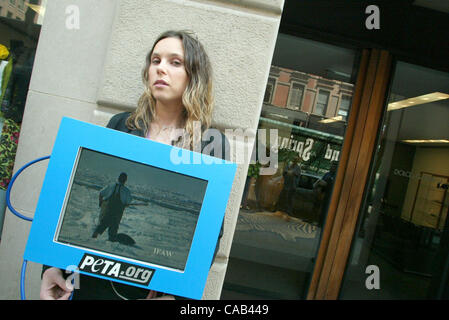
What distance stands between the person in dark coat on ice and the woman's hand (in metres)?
0.24

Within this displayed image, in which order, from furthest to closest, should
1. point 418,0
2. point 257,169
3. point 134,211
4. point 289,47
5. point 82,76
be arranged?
point 257,169 → point 289,47 → point 418,0 → point 82,76 → point 134,211

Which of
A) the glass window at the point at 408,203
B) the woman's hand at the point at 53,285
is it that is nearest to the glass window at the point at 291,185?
the glass window at the point at 408,203

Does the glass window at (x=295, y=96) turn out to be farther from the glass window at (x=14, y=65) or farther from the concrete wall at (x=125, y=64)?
the glass window at (x=14, y=65)

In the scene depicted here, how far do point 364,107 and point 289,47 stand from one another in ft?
3.66

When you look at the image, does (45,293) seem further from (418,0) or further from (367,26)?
(418,0)

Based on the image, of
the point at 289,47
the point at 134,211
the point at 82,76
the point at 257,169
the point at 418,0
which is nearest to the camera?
the point at 134,211

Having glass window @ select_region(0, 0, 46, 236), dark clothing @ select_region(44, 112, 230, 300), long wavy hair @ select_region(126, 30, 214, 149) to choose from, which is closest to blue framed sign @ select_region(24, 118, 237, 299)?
dark clothing @ select_region(44, 112, 230, 300)

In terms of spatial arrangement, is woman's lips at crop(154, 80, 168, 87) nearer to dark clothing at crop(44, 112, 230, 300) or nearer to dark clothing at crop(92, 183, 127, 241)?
dark clothing at crop(92, 183, 127, 241)

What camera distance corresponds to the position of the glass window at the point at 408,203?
13.0 ft

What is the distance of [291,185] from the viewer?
4.07 m

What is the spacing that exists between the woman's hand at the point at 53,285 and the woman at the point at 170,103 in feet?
0.03

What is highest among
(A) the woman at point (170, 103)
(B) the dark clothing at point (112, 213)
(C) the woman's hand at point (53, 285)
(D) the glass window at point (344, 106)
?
(D) the glass window at point (344, 106)

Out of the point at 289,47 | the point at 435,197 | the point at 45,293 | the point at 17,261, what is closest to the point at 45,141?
the point at 17,261

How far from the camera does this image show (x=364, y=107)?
3818 mm
